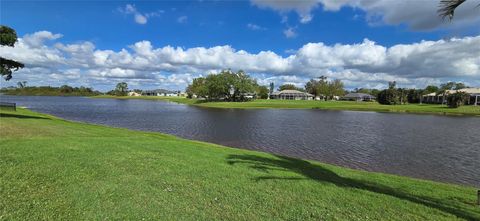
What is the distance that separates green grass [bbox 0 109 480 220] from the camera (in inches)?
252

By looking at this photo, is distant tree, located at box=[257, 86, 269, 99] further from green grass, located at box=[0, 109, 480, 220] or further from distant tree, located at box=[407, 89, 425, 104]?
green grass, located at box=[0, 109, 480, 220]

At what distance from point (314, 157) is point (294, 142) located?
6576 mm

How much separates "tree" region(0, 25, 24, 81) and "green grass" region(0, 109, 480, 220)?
1382 cm

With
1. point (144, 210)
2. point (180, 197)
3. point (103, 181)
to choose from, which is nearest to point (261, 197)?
point (180, 197)

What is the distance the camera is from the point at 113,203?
6641 mm

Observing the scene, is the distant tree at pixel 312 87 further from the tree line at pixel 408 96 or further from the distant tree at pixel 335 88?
the tree line at pixel 408 96

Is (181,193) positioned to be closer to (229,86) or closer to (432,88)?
(229,86)

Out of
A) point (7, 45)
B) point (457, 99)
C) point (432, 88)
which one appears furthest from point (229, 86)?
point (432, 88)

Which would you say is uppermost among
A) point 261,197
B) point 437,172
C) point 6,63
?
point 6,63

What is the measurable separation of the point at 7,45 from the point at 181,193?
22.0m

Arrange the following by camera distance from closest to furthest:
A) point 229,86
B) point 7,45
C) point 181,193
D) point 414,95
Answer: point 181,193
point 7,45
point 229,86
point 414,95

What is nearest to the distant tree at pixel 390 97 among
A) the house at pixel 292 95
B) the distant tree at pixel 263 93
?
the house at pixel 292 95

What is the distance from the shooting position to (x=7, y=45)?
72.5ft

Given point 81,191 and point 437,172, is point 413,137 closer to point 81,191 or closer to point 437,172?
point 437,172
